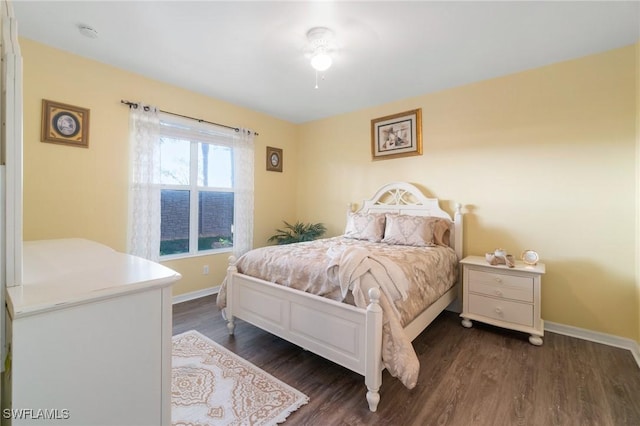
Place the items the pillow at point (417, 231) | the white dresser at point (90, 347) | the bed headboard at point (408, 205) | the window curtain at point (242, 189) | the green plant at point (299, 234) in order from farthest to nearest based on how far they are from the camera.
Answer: the green plant at point (299, 234) → the window curtain at point (242, 189) → the bed headboard at point (408, 205) → the pillow at point (417, 231) → the white dresser at point (90, 347)

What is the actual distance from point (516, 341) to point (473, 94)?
253cm

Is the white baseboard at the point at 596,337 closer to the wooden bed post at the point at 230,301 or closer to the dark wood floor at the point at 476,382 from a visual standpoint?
the dark wood floor at the point at 476,382

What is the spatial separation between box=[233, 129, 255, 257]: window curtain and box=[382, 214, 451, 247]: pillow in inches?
76.0

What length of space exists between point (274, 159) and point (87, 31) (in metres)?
2.50

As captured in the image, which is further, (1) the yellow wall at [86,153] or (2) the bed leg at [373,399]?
(1) the yellow wall at [86,153]

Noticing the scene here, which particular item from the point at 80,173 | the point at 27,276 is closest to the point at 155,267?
the point at 27,276

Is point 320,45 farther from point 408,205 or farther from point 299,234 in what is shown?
point 299,234

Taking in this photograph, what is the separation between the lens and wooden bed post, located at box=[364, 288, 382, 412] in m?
1.55

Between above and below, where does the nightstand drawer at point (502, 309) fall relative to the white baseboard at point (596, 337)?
above

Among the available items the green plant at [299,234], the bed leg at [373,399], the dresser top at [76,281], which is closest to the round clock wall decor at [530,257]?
the bed leg at [373,399]

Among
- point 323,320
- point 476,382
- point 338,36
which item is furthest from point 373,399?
point 338,36

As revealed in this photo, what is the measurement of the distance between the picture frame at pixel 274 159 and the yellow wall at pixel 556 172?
208cm

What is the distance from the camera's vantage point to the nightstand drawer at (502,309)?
7.78 ft

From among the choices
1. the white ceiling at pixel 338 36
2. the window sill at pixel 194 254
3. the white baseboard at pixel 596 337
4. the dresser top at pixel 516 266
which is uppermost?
the white ceiling at pixel 338 36
